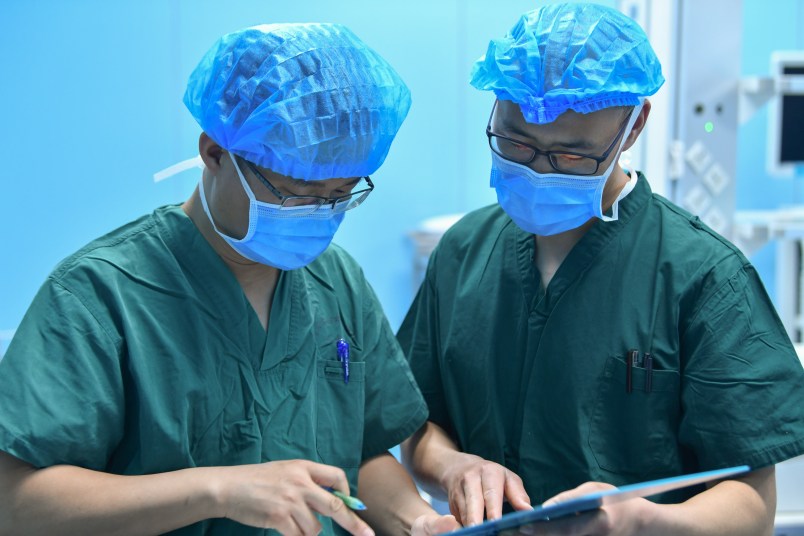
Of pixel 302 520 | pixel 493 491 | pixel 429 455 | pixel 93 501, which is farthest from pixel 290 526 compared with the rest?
pixel 429 455

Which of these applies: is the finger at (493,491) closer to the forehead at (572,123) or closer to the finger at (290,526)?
the finger at (290,526)

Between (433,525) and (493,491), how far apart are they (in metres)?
0.10

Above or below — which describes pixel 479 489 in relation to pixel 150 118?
below

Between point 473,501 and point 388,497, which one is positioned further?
point 388,497

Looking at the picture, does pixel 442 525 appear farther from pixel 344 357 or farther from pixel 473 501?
pixel 344 357

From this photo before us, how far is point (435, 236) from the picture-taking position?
3.26m

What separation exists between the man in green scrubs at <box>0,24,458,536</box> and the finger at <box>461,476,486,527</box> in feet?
0.12

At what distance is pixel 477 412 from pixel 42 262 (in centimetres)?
252

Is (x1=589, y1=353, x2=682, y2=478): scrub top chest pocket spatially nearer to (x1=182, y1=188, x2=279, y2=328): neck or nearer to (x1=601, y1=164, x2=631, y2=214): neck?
(x1=601, y1=164, x2=631, y2=214): neck

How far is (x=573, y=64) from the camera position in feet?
4.10

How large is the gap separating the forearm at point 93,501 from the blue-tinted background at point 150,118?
7.65 ft

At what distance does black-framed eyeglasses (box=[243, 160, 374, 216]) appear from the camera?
1149mm

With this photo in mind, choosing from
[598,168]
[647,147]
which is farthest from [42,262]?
[598,168]

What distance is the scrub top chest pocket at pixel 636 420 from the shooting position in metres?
1.30
